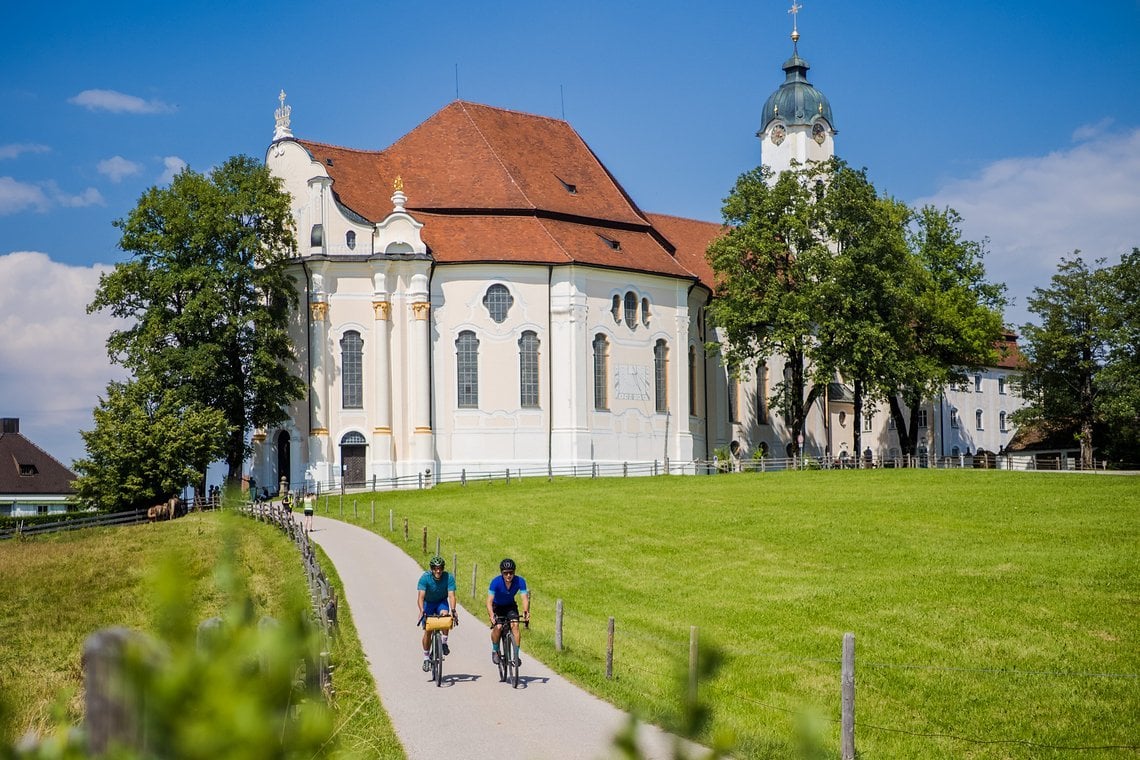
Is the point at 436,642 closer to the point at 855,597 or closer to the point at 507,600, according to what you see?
the point at 507,600

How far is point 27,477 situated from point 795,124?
177 ft

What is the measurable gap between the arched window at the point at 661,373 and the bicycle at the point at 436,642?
42.9 metres

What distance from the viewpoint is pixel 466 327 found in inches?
2222

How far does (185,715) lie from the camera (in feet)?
6.89

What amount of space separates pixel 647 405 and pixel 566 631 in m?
37.5

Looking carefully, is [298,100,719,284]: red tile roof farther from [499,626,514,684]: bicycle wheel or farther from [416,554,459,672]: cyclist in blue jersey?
[499,626,514,684]: bicycle wheel

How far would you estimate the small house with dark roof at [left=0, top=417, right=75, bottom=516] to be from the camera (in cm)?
7656

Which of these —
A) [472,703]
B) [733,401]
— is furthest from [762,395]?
[472,703]

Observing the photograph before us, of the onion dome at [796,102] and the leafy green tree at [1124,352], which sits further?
the onion dome at [796,102]

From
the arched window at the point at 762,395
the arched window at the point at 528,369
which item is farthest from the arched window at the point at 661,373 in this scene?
the arched window at the point at 762,395

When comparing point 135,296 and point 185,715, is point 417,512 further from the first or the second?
point 185,715

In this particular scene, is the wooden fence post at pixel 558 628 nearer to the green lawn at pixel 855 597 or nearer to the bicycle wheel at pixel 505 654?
the green lawn at pixel 855 597

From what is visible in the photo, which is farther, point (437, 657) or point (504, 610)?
point (504, 610)

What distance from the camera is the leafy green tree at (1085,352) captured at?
213 feet
